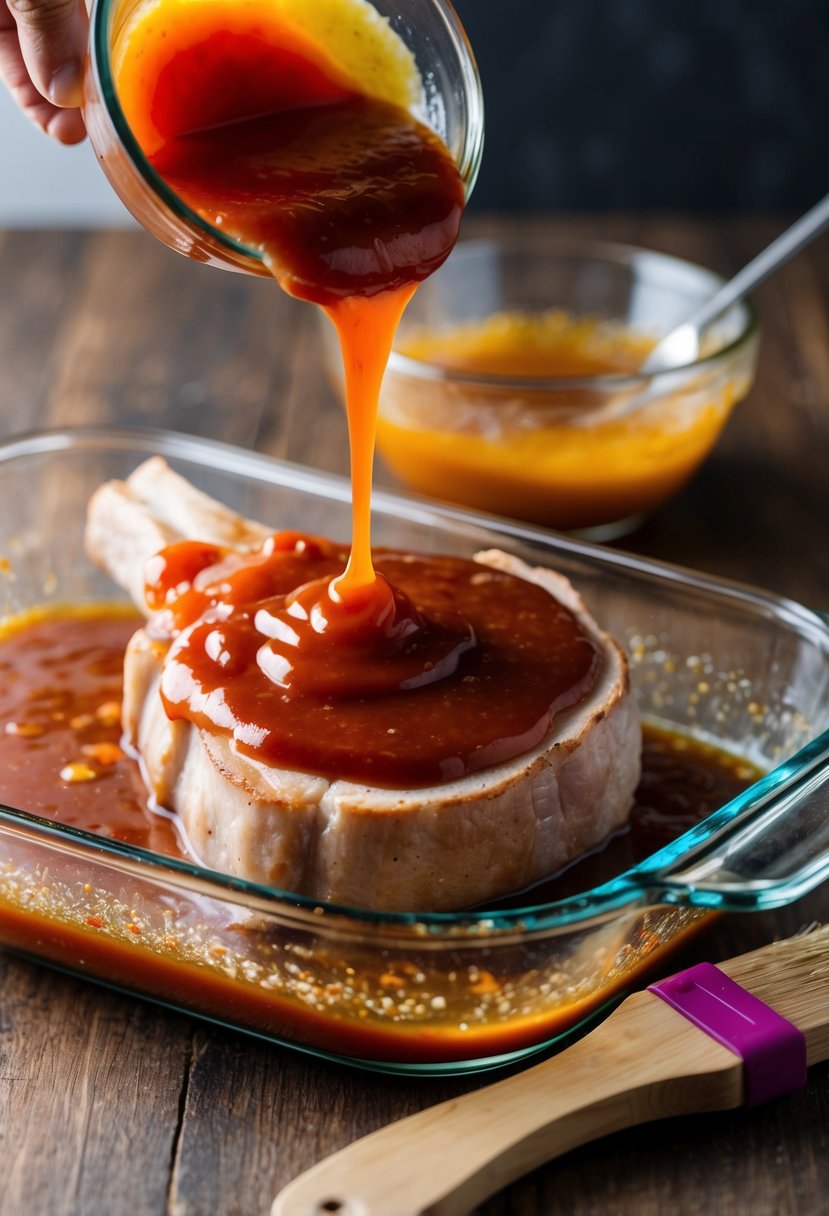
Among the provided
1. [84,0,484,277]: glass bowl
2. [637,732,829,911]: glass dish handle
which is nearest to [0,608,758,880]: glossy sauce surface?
[637,732,829,911]: glass dish handle

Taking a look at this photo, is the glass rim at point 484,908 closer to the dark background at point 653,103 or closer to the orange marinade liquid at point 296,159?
the orange marinade liquid at point 296,159

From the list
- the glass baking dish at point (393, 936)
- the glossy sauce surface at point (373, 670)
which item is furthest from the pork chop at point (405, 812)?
the glass baking dish at point (393, 936)

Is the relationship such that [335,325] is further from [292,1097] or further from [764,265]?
[764,265]

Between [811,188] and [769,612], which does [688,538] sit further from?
[811,188]

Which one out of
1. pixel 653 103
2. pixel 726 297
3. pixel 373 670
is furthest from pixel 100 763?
pixel 653 103

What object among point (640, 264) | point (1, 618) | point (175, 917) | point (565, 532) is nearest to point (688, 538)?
point (565, 532)

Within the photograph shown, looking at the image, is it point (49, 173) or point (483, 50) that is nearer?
point (483, 50)
